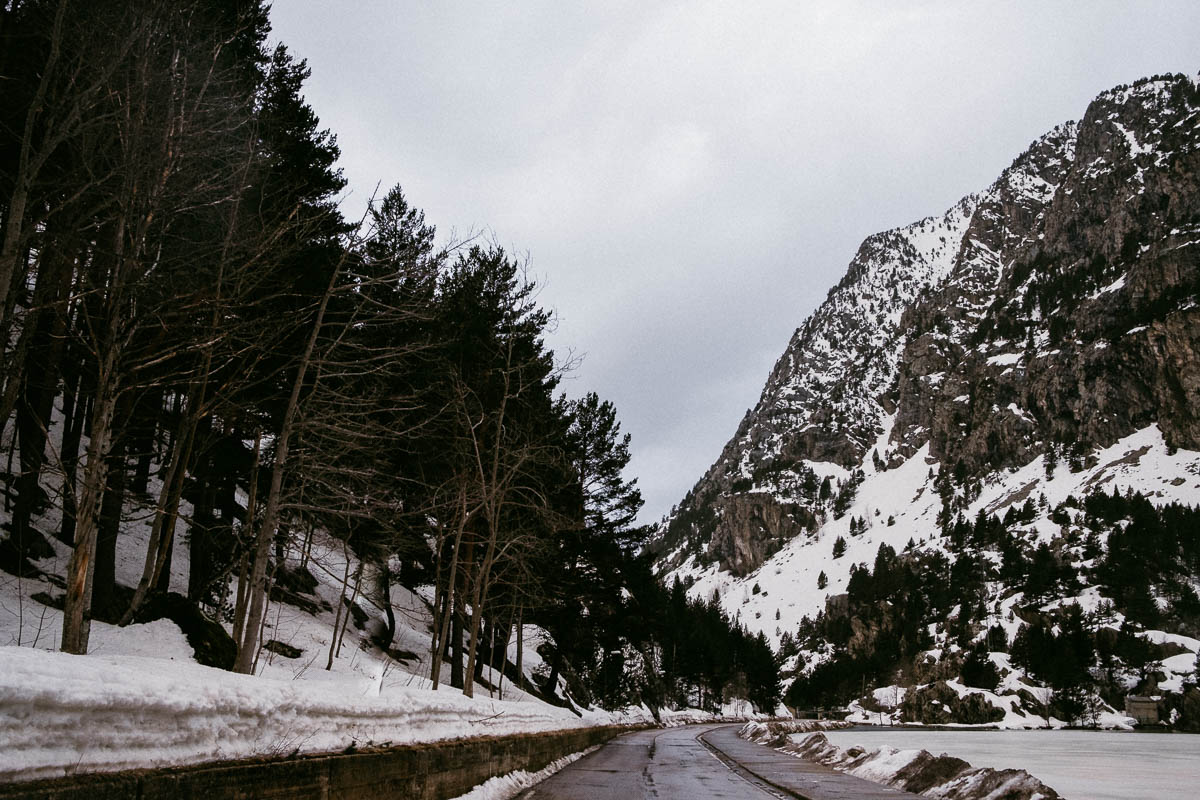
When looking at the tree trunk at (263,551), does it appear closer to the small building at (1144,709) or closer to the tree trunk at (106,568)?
the tree trunk at (106,568)

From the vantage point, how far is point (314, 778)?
18.4ft

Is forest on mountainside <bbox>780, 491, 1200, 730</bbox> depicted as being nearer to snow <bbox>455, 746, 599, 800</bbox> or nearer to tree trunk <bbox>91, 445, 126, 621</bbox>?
snow <bbox>455, 746, 599, 800</bbox>

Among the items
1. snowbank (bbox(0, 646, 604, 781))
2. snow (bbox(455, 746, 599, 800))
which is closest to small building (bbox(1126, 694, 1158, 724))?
snow (bbox(455, 746, 599, 800))

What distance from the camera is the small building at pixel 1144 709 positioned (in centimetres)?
10794

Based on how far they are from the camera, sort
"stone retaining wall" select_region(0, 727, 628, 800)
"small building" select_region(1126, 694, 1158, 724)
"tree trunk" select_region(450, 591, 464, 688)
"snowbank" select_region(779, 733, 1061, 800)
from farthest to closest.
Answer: "small building" select_region(1126, 694, 1158, 724) < "tree trunk" select_region(450, 591, 464, 688) < "snowbank" select_region(779, 733, 1061, 800) < "stone retaining wall" select_region(0, 727, 628, 800)

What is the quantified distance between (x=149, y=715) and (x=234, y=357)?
6050 mm

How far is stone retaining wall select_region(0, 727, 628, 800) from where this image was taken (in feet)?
12.0

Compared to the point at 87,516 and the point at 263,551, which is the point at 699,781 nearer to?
the point at 263,551

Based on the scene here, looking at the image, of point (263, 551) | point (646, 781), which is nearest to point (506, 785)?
point (646, 781)

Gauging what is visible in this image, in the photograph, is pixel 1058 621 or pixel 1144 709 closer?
pixel 1144 709

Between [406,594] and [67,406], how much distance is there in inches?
957

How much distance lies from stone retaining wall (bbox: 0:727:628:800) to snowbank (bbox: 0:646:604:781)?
0.08 metres

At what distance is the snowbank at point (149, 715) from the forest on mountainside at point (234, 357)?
2499 millimetres

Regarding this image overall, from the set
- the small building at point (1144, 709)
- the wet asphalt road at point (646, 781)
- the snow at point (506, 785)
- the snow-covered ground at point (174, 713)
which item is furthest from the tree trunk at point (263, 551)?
Answer: the small building at point (1144, 709)
